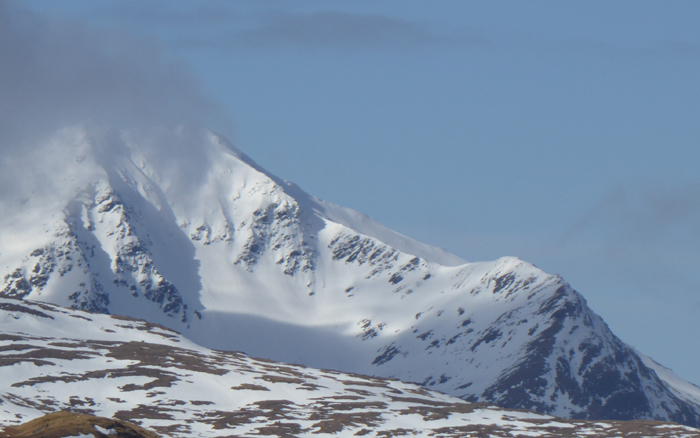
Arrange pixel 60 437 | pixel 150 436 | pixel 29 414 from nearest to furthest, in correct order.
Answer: pixel 60 437 < pixel 150 436 < pixel 29 414

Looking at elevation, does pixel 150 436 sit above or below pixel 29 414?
below

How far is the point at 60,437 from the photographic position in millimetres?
103938

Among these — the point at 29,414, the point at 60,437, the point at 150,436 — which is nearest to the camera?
the point at 60,437

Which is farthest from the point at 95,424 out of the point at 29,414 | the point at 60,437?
the point at 29,414

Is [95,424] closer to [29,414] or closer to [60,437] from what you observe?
[60,437]

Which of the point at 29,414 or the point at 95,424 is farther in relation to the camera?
the point at 29,414

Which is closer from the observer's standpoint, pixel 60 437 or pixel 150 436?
pixel 60 437

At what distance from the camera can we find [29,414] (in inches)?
6905

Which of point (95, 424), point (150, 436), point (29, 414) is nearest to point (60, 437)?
point (95, 424)

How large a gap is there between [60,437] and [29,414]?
245 feet

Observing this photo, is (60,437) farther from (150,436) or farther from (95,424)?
(150,436)

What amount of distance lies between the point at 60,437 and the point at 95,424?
16.8ft

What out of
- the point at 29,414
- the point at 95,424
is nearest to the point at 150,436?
the point at 95,424

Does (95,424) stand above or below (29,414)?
below
